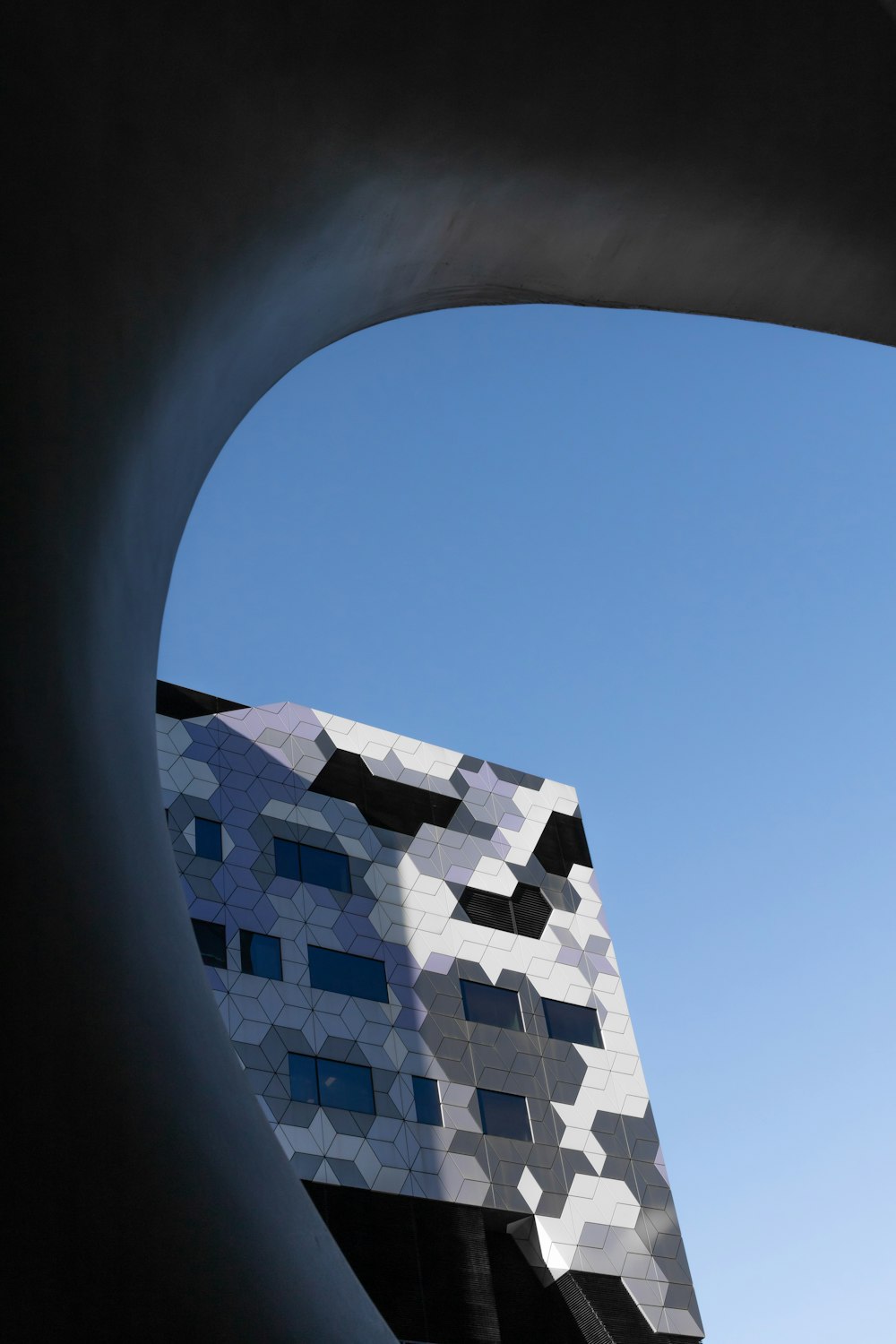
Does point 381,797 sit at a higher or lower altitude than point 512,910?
higher

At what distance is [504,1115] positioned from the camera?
1977 centimetres

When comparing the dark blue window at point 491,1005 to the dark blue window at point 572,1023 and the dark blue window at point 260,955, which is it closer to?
the dark blue window at point 572,1023

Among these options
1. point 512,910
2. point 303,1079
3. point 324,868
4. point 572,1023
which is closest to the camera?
point 303,1079

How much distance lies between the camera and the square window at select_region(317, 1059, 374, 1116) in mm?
18078

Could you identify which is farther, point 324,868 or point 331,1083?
point 324,868

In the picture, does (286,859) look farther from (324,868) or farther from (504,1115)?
(504,1115)

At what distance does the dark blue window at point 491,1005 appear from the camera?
20.8 m

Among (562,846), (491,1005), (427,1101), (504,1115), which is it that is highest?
(562,846)

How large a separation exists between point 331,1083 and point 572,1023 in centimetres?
559

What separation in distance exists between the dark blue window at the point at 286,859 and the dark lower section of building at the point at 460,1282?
513 centimetres

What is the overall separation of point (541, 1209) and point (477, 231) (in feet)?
62.2

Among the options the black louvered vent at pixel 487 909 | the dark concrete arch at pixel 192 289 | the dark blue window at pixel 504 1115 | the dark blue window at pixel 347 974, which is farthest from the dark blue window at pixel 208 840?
the dark concrete arch at pixel 192 289

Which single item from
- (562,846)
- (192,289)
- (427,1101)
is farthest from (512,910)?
(192,289)

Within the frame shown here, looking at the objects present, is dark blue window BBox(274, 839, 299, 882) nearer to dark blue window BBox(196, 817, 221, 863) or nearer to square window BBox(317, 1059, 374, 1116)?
dark blue window BBox(196, 817, 221, 863)
